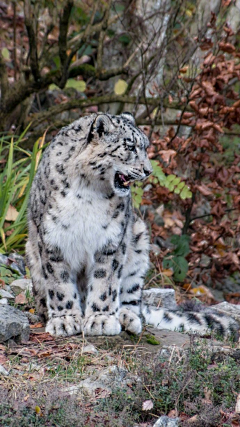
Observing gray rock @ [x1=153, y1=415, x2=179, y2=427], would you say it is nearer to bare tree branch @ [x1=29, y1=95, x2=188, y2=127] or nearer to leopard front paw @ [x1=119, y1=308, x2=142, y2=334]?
leopard front paw @ [x1=119, y1=308, x2=142, y2=334]

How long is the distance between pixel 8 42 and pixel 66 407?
29.5 ft

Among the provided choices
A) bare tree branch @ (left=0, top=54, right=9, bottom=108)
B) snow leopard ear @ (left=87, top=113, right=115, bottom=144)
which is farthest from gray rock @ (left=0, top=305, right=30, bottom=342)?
bare tree branch @ (left=0, top=54, right=9, bottom=108)

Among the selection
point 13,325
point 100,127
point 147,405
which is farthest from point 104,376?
point 100,127

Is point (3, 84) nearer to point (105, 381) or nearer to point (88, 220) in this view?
point (88, 220)

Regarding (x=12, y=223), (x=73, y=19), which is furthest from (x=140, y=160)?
(x=73, y=19)

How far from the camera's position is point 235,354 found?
4.78m

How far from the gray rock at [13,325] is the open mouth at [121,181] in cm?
126

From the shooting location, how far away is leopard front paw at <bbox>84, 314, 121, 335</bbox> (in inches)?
206

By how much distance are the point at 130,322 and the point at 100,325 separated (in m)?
0.32

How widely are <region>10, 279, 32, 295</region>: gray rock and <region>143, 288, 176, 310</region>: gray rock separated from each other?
1.20 m

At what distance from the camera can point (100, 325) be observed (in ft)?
17.2

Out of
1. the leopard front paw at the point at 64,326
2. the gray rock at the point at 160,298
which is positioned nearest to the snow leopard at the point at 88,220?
the leopard front paw at the point at 64,326

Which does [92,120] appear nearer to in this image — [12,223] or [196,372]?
[196,372]

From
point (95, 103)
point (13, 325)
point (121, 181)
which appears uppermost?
point (95, 103)
